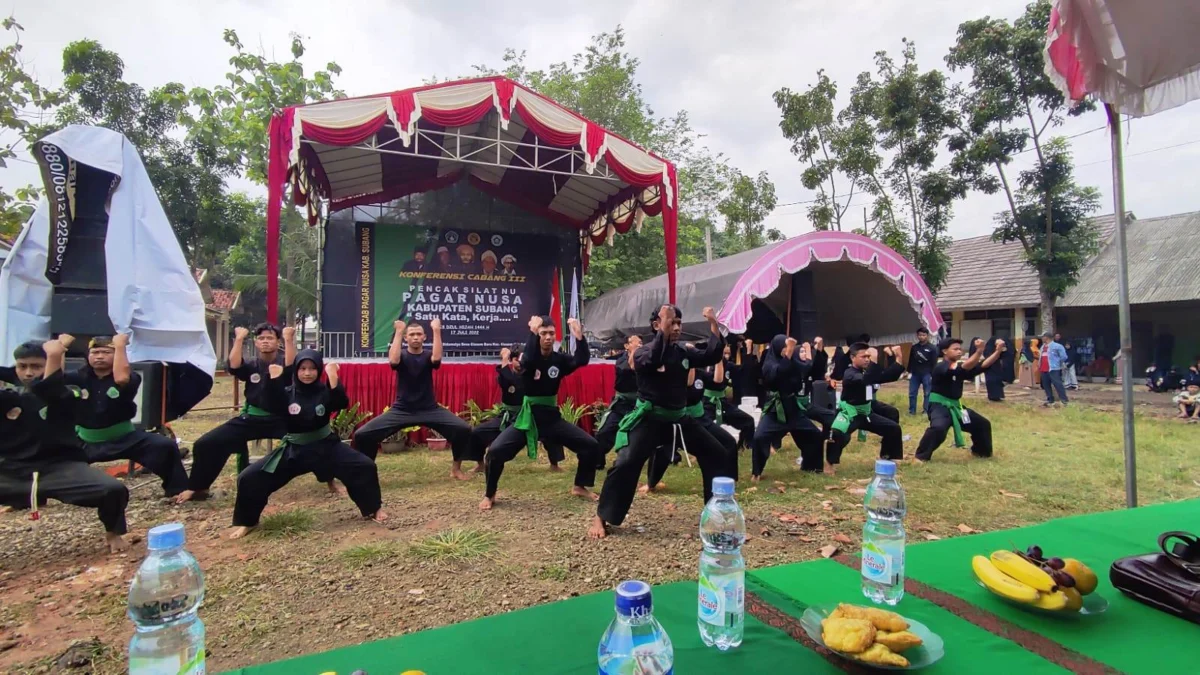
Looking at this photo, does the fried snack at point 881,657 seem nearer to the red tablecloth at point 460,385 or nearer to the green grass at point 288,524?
the green grass at point 288,524

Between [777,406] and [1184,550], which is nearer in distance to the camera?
[1184,550]

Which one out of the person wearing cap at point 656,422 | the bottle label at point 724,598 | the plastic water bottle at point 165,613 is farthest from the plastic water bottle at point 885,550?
the person wearing cap at point 656,422

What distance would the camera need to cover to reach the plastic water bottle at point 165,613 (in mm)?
1292

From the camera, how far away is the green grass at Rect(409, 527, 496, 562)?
403 cm

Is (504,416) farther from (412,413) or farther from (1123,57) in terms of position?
(1123,57)

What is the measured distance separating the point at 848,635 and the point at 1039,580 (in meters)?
0.67

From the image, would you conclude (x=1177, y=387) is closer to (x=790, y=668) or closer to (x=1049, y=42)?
(x=1049, y=42)

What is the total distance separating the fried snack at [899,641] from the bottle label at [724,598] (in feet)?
1.05

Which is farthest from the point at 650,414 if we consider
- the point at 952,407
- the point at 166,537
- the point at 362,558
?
the point at 952,407

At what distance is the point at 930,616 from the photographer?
1.55m

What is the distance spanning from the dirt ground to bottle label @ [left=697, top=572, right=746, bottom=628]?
2.08 meters

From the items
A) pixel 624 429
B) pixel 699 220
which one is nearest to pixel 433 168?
pixel 624 429

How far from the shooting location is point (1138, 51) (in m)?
2.70

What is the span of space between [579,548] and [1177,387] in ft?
63.8
